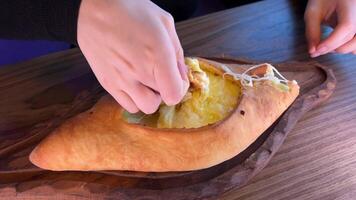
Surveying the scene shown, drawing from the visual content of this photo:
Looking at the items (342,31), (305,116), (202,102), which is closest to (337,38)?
(342,31)

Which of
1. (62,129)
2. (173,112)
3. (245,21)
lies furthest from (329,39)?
(62,129)

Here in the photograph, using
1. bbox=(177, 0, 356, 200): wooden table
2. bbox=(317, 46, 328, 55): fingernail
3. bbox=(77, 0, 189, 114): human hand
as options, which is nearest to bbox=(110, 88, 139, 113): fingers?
bbox=(77, 0, 189, 114): human hand

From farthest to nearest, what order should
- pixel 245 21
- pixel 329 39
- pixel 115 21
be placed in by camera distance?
pixel 245 21, pixel 329 39, pixel 115 21

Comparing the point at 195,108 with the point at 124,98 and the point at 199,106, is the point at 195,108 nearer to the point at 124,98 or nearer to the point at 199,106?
the point at 199,106

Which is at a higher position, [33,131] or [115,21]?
[115,21]

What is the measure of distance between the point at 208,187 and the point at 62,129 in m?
0.21

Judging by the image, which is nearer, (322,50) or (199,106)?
(199,106)

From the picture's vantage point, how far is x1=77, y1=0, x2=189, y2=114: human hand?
0.45m

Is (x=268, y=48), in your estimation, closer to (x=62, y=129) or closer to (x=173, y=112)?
(x=173, y=112)

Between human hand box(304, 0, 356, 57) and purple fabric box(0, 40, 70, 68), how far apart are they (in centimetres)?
52

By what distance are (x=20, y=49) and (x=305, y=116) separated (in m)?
0.61

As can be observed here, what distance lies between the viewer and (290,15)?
0.83 m

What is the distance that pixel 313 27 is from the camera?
0.73 meters

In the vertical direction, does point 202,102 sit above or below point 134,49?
below
